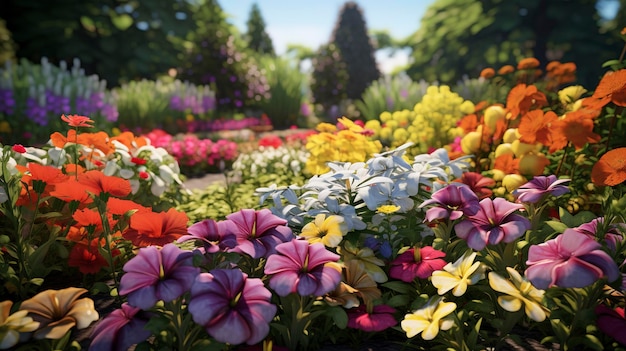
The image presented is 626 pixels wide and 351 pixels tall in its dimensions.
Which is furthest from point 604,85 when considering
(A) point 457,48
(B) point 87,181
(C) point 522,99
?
(A) point 457,48

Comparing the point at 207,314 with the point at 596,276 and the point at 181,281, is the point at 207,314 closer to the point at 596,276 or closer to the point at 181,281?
the point at 181,281

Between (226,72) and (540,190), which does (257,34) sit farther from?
(540,190)

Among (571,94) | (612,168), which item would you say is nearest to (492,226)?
(612,168)

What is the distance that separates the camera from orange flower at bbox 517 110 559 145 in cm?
262

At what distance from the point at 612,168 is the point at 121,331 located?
7.40 feet

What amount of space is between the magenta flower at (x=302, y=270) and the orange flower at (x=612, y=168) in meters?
1.43

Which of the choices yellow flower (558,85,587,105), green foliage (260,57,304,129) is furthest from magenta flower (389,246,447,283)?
green foliage (260,57,304,129)

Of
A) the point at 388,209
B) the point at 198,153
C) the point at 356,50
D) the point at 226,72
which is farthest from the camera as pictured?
the point at 356,50

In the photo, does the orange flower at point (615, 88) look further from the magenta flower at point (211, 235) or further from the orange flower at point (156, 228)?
the orange flower at point (156, 228)

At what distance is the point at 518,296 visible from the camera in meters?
1.58

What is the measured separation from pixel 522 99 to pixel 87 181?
2581 mm

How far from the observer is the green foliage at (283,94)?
12203 mm

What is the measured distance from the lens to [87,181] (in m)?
2.02

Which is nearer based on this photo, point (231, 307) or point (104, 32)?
point (231, 307)
